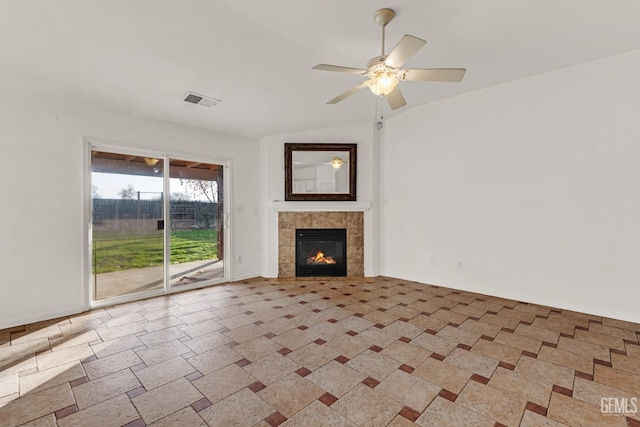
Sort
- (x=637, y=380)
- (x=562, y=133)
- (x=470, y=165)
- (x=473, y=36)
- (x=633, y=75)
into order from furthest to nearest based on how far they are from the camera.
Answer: (x=470, y=165)
(x=562, y=133)
(x=633, y=75)
(x=473, y=36)
(x=637, y=380)

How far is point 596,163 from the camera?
3342mm

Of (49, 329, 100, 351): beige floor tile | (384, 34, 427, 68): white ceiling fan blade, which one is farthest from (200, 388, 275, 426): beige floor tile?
(384, 34, 427, 68): white ceiling fan blade

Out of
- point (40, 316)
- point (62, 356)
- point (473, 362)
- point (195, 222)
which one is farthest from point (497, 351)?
point (40, 316)

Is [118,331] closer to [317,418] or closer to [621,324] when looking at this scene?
[317,418]

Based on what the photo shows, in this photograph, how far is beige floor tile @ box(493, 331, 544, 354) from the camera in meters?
2.62

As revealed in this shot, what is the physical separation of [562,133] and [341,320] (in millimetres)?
3440

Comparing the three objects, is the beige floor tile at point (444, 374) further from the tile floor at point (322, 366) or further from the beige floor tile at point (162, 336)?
the beige floor tile at point (162, 336)

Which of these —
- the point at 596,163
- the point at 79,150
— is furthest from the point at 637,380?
the point at 79,150

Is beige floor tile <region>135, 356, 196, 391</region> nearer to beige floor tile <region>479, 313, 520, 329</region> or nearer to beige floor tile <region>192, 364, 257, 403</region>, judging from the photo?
beige floor tile <region>192, 364, 257, 403</region>

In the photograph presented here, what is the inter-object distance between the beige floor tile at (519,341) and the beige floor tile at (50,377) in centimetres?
360

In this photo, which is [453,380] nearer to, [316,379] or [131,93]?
[316,379]

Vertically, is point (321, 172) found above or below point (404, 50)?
below

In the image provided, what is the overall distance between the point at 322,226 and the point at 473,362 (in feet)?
10.6

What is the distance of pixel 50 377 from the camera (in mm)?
2242
